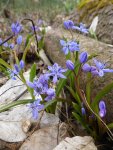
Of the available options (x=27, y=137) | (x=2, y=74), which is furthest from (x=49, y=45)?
(x=27, y=137)

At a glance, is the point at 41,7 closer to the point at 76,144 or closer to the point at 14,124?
the point at 14,124

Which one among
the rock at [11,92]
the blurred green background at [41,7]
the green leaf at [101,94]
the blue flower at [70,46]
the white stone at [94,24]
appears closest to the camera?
the green leaf at [101,94]

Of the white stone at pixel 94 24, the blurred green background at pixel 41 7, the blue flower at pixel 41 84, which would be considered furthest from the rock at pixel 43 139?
the blurred green background at pixel 41 7

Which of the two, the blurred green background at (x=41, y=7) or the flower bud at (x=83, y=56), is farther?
the blurred green background at (x=41, y=7)

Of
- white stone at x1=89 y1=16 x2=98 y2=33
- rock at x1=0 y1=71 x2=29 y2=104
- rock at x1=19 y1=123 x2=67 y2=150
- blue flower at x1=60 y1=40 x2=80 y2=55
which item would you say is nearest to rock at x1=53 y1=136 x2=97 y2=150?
rock at x1=19 y1=123 x2=67 y2=150

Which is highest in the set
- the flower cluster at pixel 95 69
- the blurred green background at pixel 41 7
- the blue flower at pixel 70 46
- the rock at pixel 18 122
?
the blue flower at pixel 70 46

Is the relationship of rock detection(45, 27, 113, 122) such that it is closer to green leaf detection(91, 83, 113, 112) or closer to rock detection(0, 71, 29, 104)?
green leaf detection(91, 83, 113, 112)

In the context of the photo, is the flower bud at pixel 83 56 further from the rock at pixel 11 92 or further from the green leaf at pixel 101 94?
the rock at pixel 11 92
